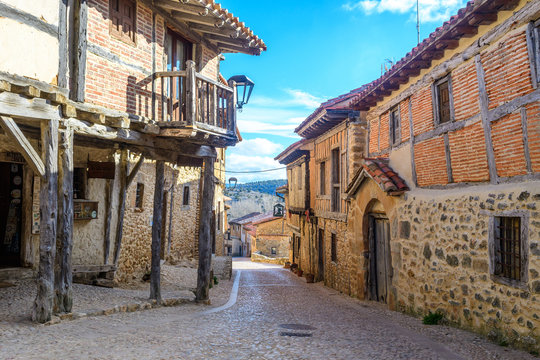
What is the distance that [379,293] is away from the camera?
10.5 meters

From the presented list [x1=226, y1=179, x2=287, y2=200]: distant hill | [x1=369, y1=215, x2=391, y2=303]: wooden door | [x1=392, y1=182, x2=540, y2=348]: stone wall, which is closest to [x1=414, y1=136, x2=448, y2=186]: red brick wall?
[x1=392, y1=182, x2=540, y2=348]: stone wall

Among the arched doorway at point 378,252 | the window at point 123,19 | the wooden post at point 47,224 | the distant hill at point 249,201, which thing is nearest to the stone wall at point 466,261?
the arched doorway at point 378,252

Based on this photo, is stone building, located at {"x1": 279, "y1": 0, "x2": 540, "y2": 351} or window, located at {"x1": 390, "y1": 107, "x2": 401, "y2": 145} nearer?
stone building, located at {"x1": 279, "y1": 0, "x2": 540, "y2": 351}

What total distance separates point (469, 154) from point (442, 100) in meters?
1.47

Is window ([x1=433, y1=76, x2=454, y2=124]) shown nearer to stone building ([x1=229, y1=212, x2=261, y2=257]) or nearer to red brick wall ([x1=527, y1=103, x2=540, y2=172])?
red brick wall ([x1=527, y1=103, x2=540, y2=172])

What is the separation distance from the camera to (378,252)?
10594mm

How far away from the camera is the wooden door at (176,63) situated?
8.06 m

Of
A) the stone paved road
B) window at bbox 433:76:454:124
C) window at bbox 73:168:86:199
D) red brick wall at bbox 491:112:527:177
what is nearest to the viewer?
the stone paved road

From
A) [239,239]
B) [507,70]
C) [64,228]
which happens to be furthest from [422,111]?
[239,239]

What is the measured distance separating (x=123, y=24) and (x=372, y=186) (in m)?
6.69

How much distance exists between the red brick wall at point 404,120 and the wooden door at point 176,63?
16.0 feet

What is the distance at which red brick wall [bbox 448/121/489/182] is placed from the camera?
6.27 m

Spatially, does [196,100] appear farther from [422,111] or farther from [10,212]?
[10,212]

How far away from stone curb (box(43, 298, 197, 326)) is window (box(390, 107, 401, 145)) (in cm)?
604
